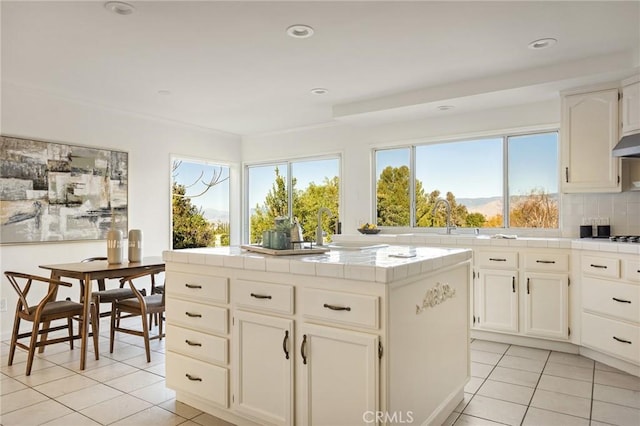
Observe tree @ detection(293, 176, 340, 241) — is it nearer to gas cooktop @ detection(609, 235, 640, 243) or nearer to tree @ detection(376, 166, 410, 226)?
tree @ detection(376, 166, 410, 226)

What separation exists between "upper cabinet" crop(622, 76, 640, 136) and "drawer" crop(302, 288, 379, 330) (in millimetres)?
3039

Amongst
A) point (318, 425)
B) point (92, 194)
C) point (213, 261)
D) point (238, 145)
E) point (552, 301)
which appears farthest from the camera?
point (238, 145)

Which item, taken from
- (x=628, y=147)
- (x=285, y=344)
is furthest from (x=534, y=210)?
(x=285, y=344)

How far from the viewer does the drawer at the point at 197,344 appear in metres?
2.35

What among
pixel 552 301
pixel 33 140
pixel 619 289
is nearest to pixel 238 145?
pixel 33 140

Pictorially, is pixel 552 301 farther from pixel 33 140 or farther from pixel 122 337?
pixel 33 140

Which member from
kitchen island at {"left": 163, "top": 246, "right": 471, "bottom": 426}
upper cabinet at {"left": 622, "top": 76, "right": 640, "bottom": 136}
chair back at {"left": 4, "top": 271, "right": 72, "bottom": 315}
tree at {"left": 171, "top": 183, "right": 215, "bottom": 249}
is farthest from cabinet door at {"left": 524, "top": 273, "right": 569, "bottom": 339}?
tree at {"left": 171, "top": 183, "right": 215, "bottom": 249}

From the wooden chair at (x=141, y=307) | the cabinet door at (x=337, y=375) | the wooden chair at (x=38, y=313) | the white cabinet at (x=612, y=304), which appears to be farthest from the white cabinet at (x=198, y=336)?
the white cabinet at (x=612, y=304)

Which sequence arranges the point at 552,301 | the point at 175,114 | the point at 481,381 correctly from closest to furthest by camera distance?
1. the point at 481,381
2. the point at 552,301
3. the point at 175,114

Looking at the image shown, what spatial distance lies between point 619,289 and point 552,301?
59 cm

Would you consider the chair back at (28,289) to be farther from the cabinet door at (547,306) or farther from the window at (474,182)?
the cabinet door at (547,306)

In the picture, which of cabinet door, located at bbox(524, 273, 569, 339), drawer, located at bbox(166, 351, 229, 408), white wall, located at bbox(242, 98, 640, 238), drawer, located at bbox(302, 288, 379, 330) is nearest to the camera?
drawer, located at bbox(302, 288, 379, 330)

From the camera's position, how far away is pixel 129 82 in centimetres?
409

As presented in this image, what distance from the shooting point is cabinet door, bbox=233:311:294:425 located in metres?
2.07
